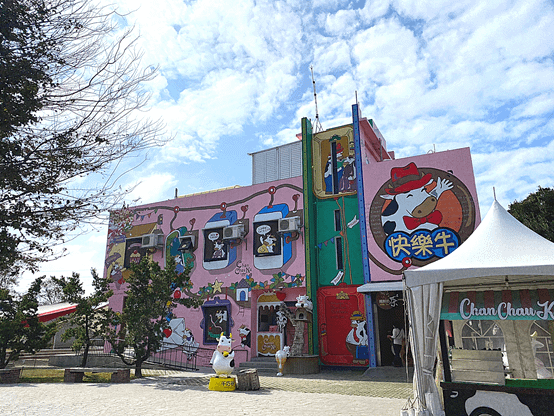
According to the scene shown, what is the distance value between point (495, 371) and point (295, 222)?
9.96 metres

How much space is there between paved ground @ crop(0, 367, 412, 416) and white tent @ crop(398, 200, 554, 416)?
143 cm

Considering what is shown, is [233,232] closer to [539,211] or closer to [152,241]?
[152,241]

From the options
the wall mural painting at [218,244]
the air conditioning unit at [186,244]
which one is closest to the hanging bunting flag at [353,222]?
the wall mural painting at [218,244]

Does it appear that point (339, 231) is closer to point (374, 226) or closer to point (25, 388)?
point (374, 226)

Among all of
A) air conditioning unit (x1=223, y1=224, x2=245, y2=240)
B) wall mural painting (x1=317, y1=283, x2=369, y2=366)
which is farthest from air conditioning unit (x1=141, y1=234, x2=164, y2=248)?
wall mural painting (x1=317, y1=283, x2=369, y2=366)

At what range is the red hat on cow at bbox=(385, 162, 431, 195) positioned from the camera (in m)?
13.7

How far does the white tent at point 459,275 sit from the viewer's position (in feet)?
19.5

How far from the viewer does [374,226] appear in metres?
14.0

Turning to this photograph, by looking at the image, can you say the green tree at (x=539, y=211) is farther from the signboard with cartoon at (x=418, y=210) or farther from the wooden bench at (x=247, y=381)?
the wooden bench at (x=247, y=381)

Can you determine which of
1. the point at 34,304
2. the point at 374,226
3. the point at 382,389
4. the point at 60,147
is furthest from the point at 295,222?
the point at 60,147

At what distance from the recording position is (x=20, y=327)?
12984mm

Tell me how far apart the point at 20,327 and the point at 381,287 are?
11890 mm

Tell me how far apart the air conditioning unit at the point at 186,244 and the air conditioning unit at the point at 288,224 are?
15.2 feet

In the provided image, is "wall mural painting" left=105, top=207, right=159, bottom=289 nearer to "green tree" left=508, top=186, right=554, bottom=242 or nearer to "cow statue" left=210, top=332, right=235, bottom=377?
"cow statue" left=210, top=332, right=235, bottom=377
